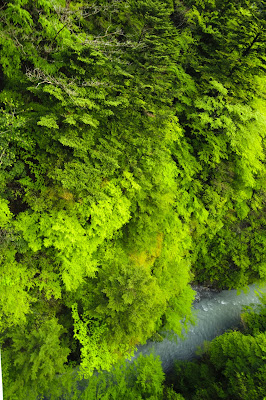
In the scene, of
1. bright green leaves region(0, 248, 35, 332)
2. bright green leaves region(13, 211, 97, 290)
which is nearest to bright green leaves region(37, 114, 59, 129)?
bright green leaves region(13, 211, 97, 290)

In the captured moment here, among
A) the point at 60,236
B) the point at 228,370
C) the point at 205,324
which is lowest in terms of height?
the point at 205,324

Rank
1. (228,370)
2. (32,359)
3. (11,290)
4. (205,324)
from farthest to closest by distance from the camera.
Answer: (205,324) < (228,370) < (11,290) < (32,359)

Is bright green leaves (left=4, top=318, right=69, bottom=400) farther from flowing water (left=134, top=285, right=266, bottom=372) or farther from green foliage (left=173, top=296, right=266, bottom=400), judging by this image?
green foliage (left=173, top=296, right=266, bottom=400)

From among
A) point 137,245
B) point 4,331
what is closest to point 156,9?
point 137,245

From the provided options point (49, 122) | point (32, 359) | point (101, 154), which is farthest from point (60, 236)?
point (32, 359)

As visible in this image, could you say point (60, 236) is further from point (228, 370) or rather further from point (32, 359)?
point (228, 370)

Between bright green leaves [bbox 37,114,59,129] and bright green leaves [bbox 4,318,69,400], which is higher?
bright green leaves [bbox 37,114,59,129]

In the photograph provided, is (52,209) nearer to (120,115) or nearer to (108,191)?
(108,191)

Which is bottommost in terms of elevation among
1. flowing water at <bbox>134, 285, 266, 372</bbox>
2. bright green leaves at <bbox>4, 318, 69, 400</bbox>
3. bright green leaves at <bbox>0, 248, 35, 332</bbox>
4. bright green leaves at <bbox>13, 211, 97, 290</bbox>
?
flowing water at <bbox>134, 285, 266, 372</bbox>
